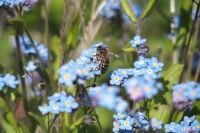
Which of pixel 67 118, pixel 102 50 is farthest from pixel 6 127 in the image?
pixel 102 50

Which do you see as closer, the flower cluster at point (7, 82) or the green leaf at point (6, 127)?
the flower cluster at point (7, 82)

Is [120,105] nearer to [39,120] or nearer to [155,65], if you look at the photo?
[155,65]

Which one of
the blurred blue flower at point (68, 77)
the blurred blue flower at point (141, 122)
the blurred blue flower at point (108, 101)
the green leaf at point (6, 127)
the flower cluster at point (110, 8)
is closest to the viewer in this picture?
the blurred blue flower at point (108, 101)

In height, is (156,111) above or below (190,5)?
below

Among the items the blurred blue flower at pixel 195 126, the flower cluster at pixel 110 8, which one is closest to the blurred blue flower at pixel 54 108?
the blurred blue flower at pixel 195 126

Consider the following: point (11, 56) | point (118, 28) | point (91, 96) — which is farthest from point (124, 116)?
point (11, 56)

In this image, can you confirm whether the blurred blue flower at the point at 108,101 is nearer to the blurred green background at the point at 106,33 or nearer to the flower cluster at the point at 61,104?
the flower cluster at the point at 61,104

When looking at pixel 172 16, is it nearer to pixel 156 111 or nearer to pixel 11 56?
pixel 156 111
